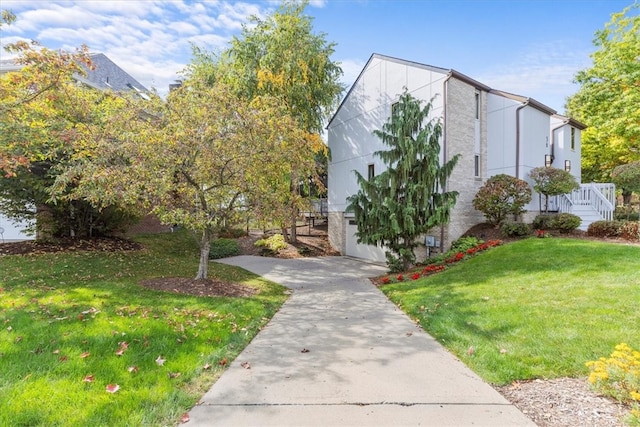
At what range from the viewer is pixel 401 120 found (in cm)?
1009

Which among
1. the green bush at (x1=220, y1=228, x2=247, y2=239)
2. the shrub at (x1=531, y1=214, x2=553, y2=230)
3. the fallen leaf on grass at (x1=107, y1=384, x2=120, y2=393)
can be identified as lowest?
the fallen leaf on grass at (x1=107, y1=384, x2=120, y2=393)

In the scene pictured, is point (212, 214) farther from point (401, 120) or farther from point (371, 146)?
point (371, 146)

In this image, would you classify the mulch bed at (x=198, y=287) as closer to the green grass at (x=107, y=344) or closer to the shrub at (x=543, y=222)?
the green grass at (x=107, y=344)

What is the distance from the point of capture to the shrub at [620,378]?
270 cm

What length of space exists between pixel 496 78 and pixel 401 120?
875 cm

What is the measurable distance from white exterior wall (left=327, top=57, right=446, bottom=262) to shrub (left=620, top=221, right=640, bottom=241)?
677 cm

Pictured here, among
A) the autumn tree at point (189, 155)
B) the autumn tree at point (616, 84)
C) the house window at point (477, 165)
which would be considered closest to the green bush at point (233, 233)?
the autumn tree at point (189, 155)

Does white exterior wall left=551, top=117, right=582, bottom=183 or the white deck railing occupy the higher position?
white exterior wall left=551, top=117, right=582, bottom=183

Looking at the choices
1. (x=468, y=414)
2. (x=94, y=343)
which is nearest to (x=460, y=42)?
(x=468, y=414)

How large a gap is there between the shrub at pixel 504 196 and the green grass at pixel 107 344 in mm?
8134

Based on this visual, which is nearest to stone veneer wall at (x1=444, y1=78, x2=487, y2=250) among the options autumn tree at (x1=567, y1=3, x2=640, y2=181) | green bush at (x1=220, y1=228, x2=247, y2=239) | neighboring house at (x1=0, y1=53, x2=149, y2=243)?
autumn tree at (x1=567, y1=3, x2=640, y2=181)

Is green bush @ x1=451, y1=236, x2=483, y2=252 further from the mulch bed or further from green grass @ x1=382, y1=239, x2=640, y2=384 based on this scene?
the mulch bed

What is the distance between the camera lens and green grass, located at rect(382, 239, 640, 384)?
12.4ft

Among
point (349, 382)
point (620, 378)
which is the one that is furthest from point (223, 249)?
point (620, 378)
